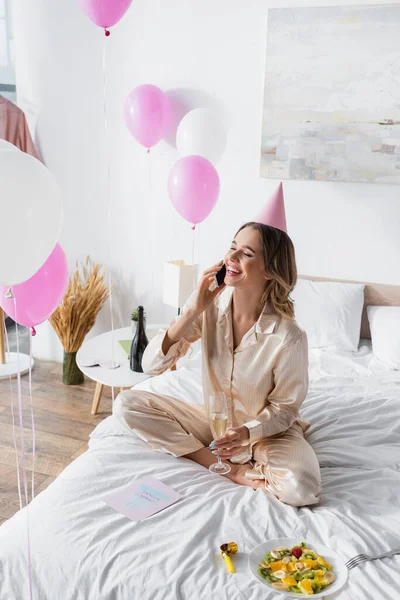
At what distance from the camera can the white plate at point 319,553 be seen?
138cm

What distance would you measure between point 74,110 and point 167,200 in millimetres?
725

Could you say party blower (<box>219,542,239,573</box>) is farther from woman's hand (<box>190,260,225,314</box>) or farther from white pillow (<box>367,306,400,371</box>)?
white pillow (<box>367,306,400,371</box>)

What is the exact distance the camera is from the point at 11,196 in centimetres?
139

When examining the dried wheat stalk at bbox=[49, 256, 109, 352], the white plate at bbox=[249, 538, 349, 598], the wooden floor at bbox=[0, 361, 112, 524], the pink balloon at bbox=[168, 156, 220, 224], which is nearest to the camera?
the white plate at bbox=[249, 538, 349, 598]

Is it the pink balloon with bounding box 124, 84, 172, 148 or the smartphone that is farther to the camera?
the pink balloon with bounding box 124, 84, 172, 148

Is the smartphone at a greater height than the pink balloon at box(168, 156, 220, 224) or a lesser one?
lesser

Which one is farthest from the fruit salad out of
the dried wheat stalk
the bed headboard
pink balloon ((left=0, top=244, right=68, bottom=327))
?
the dried wheat stalk

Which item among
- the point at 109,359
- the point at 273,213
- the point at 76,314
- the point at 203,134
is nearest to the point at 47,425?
the point at 109,359

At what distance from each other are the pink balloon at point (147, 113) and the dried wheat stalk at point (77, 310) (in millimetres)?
799

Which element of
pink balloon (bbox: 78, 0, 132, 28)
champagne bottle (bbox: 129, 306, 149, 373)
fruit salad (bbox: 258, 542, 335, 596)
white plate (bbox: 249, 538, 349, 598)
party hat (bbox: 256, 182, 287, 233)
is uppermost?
pink balloon (bbox: 78, 0, 132, 28)

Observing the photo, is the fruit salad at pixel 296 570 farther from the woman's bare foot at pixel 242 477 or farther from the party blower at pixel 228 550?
the woman's bare foot at pixel 242 477

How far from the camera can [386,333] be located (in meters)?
2.91

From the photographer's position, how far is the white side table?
280cm

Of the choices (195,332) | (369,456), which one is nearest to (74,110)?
(195,332)
